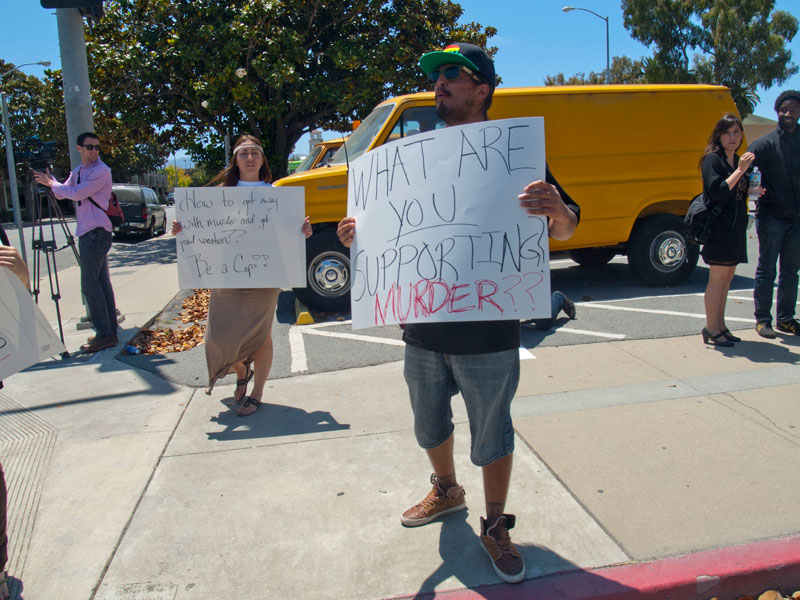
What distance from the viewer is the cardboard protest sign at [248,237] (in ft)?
13.6

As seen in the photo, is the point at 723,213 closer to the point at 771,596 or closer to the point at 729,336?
the point at 729,336

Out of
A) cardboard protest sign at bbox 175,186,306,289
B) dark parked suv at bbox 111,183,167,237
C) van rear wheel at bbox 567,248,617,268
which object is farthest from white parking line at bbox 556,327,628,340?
dark parked suv at bbox 111,183,167,237

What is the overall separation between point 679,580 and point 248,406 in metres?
2.82

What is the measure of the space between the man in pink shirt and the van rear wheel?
602cm

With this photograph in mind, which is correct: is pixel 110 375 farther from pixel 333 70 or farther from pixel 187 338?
pixel 333 70

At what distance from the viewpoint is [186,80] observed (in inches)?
603

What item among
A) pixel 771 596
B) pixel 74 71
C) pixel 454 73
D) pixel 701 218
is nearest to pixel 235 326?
pixel 454 73

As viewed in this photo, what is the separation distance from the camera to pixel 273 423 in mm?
4176

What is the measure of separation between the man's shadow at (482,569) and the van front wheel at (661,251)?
5986 mm

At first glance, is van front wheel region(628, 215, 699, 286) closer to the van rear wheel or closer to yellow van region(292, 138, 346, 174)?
the van rear wheel

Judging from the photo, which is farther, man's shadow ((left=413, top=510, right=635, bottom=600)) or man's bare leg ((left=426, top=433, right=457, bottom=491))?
man's bare leg ((left=426, top=433, right=457, bottom=491))

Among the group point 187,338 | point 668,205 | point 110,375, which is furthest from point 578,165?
point 110,375

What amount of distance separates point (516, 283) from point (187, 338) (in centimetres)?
491

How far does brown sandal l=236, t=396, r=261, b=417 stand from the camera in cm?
429
